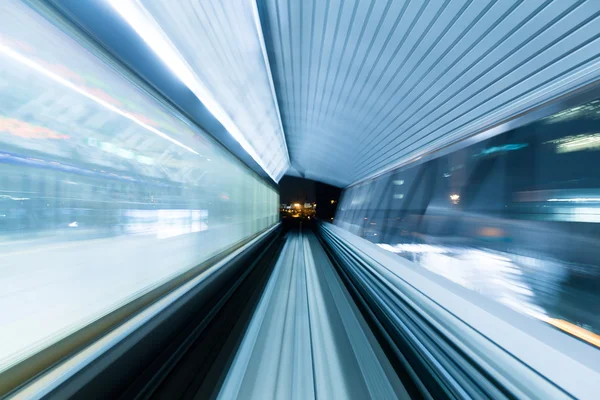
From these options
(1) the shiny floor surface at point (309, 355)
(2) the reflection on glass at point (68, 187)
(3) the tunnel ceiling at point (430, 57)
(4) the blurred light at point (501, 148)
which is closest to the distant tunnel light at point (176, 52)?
(2) the reflection on glass at point (68, 187)

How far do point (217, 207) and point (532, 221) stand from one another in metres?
5.40

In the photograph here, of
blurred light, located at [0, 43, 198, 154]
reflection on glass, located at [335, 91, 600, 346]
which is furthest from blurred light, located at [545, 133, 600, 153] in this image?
blurred light, located at [0, 43, 198, 154]

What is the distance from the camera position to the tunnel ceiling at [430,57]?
2670mm

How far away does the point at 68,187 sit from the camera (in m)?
2.00

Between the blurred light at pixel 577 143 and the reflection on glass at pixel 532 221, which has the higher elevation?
the blurred light at pixel 577 143

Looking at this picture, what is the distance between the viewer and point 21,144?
165 centimetres

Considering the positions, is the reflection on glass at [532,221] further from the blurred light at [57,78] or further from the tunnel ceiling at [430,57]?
the blurred light at [57,78]

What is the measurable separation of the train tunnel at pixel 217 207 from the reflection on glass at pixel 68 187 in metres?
0.01

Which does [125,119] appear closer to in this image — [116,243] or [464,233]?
[116,243]

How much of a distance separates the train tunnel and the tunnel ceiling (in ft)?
0.10

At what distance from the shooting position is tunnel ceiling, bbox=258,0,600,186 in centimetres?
267

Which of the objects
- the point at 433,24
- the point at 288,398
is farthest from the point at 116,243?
the point at 433,24

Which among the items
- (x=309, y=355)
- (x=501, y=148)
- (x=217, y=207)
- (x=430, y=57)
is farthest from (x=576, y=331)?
(x=217, y=207)

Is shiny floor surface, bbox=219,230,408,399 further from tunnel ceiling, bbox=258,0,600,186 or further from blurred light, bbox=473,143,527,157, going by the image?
blurred light, bbox=473,143,527,157
